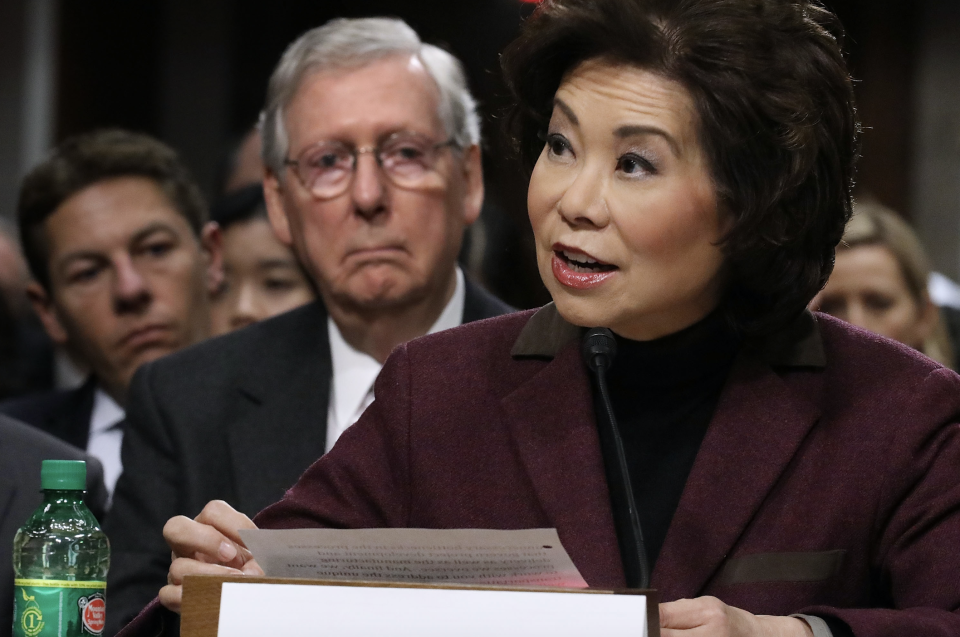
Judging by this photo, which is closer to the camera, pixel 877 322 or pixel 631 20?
pixel 631 20

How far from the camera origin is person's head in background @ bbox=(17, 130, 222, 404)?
3.73 m

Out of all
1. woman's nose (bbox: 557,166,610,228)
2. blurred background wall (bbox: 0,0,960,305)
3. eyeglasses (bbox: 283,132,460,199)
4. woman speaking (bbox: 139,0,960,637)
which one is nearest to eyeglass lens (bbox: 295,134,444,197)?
eyeglasses (bbox: 283,132,460,199)

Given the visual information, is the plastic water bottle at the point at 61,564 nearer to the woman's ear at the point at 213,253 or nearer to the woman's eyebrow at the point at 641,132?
the woman's eyebrow at the point at 641,132

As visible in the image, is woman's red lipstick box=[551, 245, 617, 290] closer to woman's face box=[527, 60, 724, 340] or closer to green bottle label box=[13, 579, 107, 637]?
woman's face box=[527, 60, 724, 340]

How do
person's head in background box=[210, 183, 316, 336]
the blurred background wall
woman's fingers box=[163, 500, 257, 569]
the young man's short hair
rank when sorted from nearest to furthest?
woman's fingers box=[163, 500, 257, 569] → the young man's short hair → person's head in background box=[210, 183, 316, 336] → the blurred background wall

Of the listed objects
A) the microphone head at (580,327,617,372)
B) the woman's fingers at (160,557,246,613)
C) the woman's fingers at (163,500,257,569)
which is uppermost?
the microphone head at (580,327,617,372)

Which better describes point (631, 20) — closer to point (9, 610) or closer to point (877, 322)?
point (9, 610)

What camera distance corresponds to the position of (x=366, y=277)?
2.88 meters

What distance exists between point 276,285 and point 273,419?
4.86ft

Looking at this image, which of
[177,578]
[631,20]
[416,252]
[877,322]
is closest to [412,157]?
[416,252]

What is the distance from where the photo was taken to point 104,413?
12.1ft

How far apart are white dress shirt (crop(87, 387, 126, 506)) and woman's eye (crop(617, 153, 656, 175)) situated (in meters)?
2.10

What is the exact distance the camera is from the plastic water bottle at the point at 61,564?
171cm

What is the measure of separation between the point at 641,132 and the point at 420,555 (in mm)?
656
